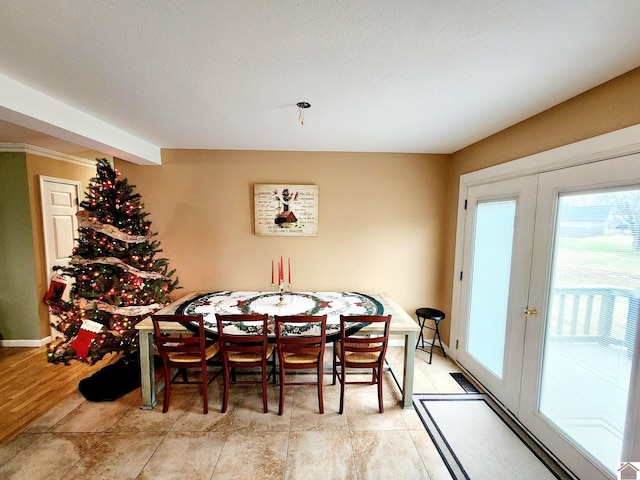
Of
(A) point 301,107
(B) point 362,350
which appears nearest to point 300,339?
(B) point 362,350

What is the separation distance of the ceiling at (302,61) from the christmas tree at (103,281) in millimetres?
534

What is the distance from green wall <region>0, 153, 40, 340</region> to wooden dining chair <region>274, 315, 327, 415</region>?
3526mm

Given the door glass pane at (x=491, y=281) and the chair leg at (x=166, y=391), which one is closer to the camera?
the chair leg at (x=166, y=391)

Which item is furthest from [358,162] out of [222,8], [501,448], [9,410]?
[9,410]

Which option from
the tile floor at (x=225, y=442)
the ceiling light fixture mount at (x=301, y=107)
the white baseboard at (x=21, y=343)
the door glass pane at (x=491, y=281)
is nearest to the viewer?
the tile floor at (x=225, y=442)

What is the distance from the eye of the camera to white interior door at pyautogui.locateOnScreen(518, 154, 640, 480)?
1.46m

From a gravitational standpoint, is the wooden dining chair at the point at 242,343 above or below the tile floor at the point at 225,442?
above

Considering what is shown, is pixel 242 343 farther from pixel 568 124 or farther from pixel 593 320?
pixel 568 124

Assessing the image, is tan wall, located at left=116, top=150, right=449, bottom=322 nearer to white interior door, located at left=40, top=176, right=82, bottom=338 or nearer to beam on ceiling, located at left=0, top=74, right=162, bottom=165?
beam on ceiling, located at left=0, top=74, right=162, bottom=165

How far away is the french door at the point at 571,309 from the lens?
1.48 m

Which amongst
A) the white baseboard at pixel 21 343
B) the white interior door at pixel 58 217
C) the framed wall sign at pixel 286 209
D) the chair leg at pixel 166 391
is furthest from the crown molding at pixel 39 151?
the chair leg at pixel 166 391

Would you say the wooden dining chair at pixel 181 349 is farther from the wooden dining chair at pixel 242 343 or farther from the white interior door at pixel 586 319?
the white interior door at pixel 586 319

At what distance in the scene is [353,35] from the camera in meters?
1.21

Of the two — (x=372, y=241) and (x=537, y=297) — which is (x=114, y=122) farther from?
(x=537, y=297)
